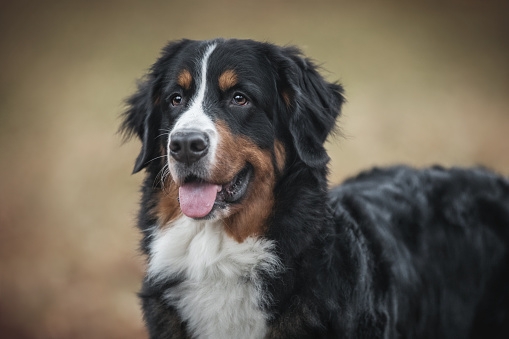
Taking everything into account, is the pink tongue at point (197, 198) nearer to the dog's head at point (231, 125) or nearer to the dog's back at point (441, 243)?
the dog's head at point (231, 125)

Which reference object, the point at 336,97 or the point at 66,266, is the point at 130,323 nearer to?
the point at 66,266

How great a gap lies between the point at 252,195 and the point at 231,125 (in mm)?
438

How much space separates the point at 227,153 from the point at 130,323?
10.6 feet

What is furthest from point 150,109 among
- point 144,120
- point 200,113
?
point 200,113

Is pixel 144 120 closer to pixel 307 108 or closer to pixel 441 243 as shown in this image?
pixel 307 108

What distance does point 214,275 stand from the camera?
9.62 feet

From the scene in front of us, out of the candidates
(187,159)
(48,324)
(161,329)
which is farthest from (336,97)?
(48,324)

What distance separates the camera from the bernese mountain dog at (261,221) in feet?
9.34

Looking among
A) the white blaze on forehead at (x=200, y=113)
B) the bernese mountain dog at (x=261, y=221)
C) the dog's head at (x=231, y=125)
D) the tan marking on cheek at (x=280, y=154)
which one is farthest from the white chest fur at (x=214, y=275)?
the white blaze on forehead at (x=200, y=113)

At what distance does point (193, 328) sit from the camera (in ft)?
9.66

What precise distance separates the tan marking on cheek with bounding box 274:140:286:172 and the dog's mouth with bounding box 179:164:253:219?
0.21m

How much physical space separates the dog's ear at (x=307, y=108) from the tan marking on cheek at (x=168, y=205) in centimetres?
81

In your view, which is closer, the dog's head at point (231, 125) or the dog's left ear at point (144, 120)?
the dog's head at point (231, 125)

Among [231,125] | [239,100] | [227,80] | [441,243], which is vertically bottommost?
[441,243]
